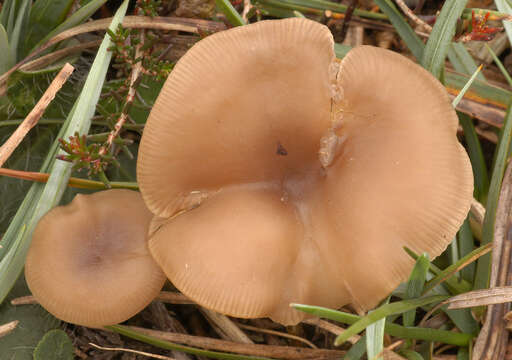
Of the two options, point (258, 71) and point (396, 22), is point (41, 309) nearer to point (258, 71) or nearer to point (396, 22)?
point (258, 71)

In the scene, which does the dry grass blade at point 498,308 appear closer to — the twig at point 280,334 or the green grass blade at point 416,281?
the green grass blade at point 416,281


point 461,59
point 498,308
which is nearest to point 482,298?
point 498,308

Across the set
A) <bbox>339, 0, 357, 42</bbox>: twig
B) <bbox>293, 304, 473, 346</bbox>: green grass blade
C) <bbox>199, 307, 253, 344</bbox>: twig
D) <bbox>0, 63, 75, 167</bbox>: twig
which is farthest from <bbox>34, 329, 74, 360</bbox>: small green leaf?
<bbox>339, 0, 357, 42</bbox>: twig

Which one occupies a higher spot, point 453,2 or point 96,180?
point 453,2

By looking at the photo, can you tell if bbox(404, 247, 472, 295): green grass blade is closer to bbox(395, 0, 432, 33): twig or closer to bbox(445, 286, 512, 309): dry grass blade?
bbox(445, 286, 512, 309): dry grass blade

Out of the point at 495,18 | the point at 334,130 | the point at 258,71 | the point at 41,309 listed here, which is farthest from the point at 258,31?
the point at 41,309

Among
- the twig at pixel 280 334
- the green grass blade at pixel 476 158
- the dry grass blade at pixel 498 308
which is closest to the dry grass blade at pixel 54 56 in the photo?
the twig at pixel 280 334

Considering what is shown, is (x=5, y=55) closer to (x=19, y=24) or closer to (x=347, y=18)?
(x=19, y=24)
